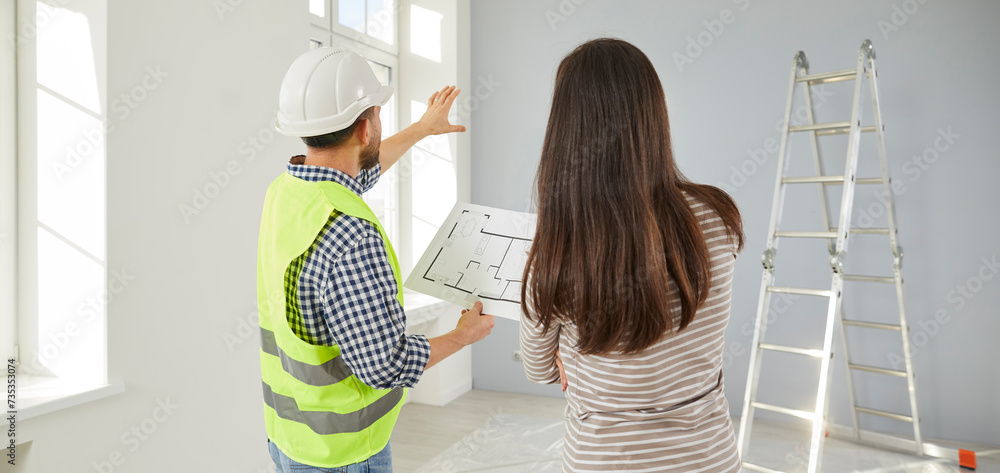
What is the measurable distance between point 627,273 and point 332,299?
469 millimetres

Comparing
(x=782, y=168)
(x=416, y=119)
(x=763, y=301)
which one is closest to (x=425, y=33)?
(x=416, y=119)

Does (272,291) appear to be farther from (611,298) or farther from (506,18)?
(506,18)

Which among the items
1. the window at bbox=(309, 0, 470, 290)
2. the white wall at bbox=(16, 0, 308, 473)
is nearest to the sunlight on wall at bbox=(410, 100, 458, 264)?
the window at bbox=(309, 0, 470, 290)

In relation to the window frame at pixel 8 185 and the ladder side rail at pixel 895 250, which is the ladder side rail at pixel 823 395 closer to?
the ladder side rail at pixel 895 250

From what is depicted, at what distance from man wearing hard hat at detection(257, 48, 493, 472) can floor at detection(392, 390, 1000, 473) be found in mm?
1827

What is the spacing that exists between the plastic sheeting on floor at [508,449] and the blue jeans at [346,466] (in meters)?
1.72

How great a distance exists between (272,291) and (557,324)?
510 mm

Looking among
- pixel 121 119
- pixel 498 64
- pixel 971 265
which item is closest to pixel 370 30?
pixel 498 64

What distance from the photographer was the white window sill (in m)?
1.65

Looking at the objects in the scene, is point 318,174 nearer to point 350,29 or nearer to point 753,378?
point 753,378

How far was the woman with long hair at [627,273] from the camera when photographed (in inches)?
33.2

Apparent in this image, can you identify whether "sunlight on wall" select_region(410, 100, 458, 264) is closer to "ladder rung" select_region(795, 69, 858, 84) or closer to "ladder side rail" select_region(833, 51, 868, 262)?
"ladder rung" select_region(795, 69, 858, 84)

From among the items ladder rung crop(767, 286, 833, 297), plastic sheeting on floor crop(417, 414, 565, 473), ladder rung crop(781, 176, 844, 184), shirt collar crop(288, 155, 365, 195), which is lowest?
plastic sheeting on floor crop(417, 414, 565, 473)

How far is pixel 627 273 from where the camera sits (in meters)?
0.84
